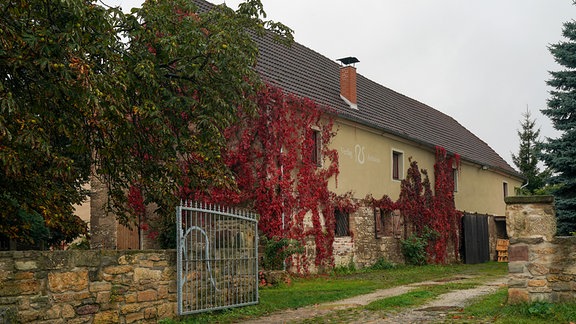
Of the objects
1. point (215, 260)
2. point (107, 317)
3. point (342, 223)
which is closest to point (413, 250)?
point (342, 223)

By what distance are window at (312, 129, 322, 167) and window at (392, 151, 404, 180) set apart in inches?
197

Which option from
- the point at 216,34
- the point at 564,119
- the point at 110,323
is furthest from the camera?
the point at 564,119

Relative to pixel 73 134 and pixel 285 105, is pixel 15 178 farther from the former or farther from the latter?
pixel 285 105

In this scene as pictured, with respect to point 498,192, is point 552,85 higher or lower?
higher

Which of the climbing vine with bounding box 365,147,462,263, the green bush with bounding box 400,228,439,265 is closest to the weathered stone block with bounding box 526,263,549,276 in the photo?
the climbing vine with bounding box 365,147,462,263

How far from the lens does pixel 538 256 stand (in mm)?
8867

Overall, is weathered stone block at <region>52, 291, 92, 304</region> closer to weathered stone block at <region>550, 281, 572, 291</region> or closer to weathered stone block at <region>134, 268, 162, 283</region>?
weathered stone block at <region>134, 268, 162, 283</region>

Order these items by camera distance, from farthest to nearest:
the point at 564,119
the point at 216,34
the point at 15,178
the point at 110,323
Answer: the point at 564,119 < the point at 216,34 < the point at 15,178 < the point at 110,323

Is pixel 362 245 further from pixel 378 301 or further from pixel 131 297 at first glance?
pixel 131 297

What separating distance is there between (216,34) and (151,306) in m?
5.12

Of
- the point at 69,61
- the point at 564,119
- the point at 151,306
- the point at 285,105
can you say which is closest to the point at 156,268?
the point at 151,306

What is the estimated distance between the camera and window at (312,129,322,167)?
63.5 feet

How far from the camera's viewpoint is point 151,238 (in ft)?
61.1

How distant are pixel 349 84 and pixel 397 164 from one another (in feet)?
12.0
